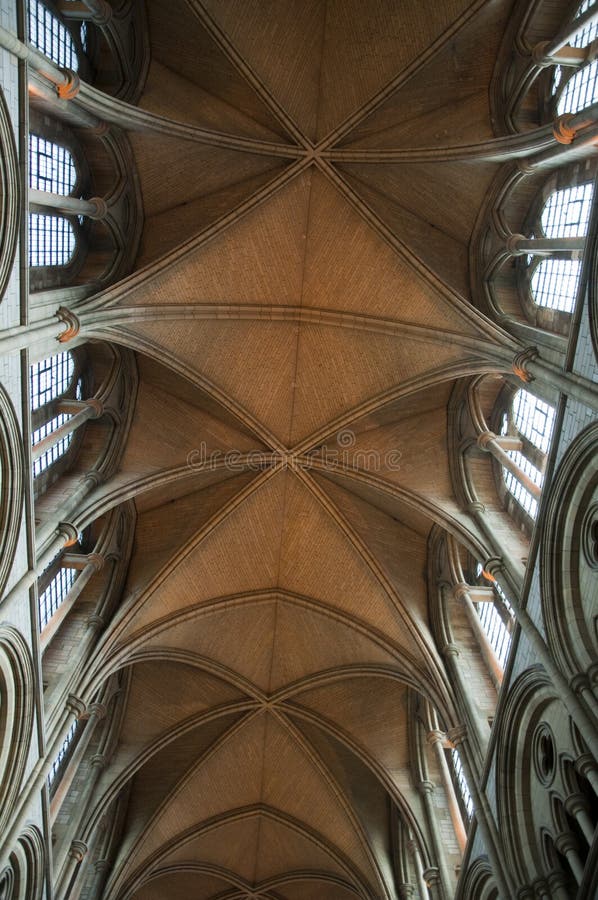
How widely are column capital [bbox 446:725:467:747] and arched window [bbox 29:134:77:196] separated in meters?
13.2

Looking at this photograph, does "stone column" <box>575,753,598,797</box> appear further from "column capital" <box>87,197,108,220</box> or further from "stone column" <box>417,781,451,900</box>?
"column capital" <box>87,197,108,220</box>

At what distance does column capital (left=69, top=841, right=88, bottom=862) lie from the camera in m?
16.2

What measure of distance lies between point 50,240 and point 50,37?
3690 millimetres

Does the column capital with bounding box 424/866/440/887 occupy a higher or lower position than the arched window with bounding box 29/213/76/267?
lower

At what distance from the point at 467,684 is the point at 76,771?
29.8 ft

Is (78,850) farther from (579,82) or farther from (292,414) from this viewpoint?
(579,82)

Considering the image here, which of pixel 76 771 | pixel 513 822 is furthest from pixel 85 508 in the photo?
pixel 513 822

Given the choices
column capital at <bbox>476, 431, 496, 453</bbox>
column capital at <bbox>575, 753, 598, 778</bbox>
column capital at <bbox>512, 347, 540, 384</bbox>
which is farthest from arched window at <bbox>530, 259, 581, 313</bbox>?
column capital at <bbox>575, 753, 598, 778</bbox>

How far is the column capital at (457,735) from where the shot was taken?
607 inches

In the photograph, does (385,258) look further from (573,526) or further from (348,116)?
(573,526)

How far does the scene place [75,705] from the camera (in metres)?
15.4

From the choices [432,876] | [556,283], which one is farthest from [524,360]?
[432,876]

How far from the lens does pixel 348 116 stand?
17188 millimetres

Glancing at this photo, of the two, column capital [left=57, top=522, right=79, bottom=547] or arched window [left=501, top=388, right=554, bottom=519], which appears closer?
column capital [left=57, top=522, right=79, bottom=547]
